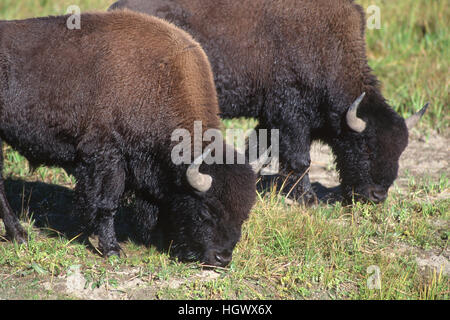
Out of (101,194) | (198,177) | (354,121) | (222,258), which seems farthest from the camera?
(354,121)

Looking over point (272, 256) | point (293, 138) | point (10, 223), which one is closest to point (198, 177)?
point (272, 256)

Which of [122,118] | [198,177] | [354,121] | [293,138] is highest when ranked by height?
[122,118]

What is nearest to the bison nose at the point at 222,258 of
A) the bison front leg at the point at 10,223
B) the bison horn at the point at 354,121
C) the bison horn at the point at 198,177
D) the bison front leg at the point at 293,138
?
the bison horn at the point at 198,177

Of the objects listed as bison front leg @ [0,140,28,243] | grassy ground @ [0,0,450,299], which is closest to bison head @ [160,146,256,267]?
grassy ground @ [0,0,450,299]

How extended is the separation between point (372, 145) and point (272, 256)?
61.9 inches

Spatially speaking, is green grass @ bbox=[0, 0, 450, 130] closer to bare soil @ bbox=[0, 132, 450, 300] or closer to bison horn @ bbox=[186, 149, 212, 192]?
bare soil @ bbox=[0, 132, 450, 300]

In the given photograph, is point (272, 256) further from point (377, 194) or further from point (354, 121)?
point (354, 121)

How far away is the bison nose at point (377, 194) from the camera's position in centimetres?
588

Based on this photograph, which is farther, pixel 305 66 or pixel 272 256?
pixel 305 66

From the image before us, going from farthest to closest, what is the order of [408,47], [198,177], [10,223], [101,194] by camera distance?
1. [408,47]
2. [10,223]
3. [101,194]
4. [198,177]

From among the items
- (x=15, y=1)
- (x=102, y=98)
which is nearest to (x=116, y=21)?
(x=102, y=98)

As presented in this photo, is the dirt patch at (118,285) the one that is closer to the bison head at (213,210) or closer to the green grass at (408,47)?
the bison head at (213,210)

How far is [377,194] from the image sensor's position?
588cm

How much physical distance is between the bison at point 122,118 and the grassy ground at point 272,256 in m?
0.23
